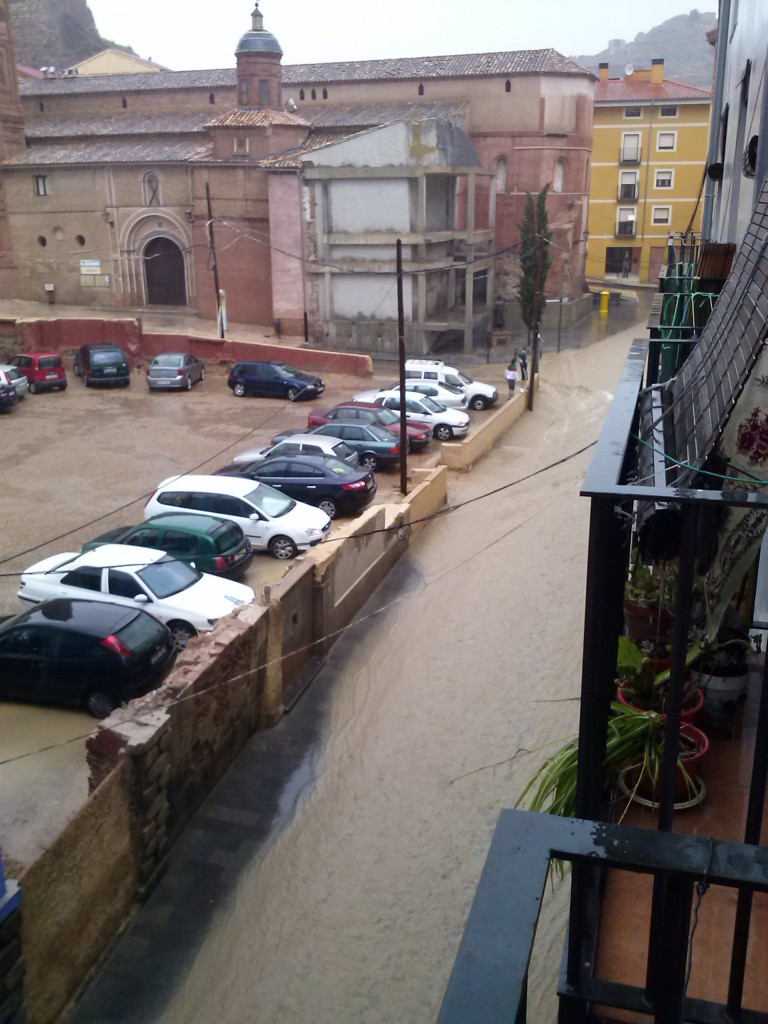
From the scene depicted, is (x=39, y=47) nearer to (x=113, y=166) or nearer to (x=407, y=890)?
(x=113, y=166)

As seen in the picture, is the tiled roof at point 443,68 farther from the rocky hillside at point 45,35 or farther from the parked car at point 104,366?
the rocky hillside at point 45,35

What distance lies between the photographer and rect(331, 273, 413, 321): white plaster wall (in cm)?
3938

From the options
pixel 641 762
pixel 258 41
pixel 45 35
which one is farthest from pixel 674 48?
pixel 641 762

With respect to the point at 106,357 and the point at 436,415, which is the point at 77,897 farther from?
the point at 106,357

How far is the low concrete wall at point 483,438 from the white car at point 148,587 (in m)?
11.3

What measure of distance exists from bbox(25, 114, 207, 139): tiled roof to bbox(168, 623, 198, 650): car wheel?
1452 inches

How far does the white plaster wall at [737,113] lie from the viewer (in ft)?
31.0

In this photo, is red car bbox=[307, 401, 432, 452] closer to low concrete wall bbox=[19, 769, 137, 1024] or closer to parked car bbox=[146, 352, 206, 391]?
parked car bbox=[146, 352, 206, 391]

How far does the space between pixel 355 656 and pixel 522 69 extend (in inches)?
1423

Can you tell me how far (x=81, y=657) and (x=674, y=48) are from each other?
18178 centimetres

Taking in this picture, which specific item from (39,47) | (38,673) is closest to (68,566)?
(38,673)

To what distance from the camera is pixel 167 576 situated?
1574 centimetres

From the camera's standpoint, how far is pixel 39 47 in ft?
261

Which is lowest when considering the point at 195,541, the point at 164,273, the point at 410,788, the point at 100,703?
the point at 410,788
